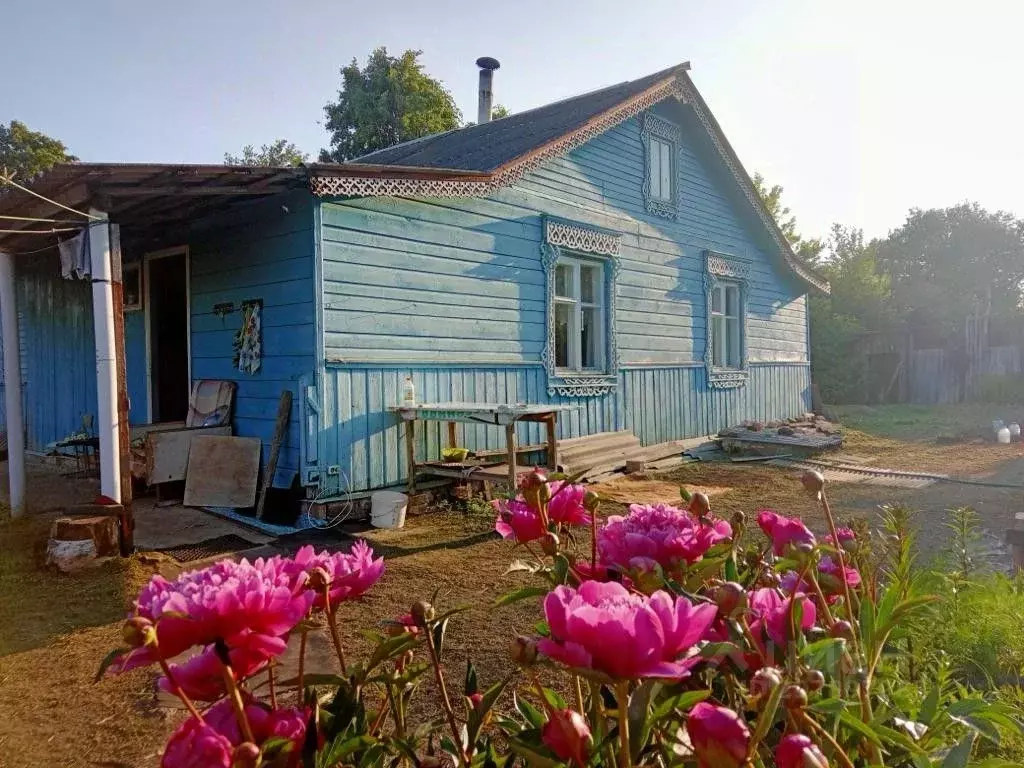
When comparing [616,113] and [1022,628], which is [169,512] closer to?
[1022,628]

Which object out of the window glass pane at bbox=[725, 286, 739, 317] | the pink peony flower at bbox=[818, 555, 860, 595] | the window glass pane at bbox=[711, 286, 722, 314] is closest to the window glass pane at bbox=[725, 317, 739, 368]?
the window glass pane at bbox=[725, 286, 739, 317]

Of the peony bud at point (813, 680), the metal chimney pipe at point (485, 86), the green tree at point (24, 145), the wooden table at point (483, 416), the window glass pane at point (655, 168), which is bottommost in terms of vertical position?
the wooden table at point (483, 416)

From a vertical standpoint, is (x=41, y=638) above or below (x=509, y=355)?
below

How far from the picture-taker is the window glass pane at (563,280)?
876 cm

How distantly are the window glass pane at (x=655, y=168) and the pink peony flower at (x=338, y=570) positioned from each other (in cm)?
1004

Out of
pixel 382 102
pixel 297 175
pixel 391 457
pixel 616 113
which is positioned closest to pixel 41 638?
pixel 391 457

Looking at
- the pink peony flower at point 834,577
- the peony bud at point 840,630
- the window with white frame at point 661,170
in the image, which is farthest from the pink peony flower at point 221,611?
the window with white frame at point 661,170

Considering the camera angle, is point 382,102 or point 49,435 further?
point 382,102

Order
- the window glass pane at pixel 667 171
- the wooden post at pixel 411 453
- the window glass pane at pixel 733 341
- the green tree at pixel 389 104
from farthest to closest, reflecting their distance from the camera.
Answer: the green tree at pixel 389 104
the window glass pane at pixel 733 341
the window glass pane at pixel 667 171
the wooden post at pixel 411 453

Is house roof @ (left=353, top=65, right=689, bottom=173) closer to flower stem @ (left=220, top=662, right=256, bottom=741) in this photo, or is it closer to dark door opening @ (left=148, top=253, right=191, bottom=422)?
dark door opening @ (left=148, top=253, right=191, bottom=422)

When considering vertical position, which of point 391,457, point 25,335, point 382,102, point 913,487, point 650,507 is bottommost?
point 913,487

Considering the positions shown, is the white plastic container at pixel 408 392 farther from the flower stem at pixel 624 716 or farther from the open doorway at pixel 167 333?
the flower stem at pixel 624 716

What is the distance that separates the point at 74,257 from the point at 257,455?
2297mm

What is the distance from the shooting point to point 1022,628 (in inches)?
103
